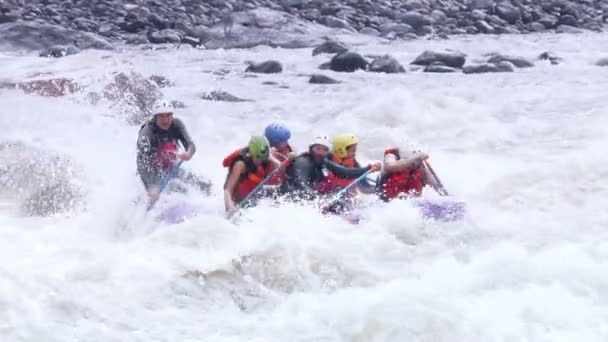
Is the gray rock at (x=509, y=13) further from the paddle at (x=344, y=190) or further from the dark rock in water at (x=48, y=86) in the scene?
the paddle at (x=344, y=190)

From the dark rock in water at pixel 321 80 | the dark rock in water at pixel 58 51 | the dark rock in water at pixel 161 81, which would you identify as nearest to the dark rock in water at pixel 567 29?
the dark rock in water at pixel 321 80

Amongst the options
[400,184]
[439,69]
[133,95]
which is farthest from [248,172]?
[439,69]

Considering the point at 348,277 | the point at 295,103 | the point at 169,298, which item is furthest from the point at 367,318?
the point at 295,103

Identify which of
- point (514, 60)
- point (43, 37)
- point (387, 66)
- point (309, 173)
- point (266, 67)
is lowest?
point (43, 37)

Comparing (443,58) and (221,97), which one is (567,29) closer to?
(443,58)

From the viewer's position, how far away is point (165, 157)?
31.4 feet

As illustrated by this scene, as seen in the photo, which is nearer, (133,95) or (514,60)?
(133,95)

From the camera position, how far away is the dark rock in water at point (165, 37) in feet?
72.3

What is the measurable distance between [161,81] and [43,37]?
5.23 m

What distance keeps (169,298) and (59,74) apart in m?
11.2

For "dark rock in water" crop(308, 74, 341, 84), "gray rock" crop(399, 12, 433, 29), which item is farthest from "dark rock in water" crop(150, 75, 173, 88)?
"gray rock" crop(399, 12, 433, 29)

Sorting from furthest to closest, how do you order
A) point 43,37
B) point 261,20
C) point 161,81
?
point 261,20, point 43,37, point 161,81

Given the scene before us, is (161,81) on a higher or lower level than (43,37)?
higher

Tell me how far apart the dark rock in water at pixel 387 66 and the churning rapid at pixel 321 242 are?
10.3 ft
